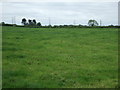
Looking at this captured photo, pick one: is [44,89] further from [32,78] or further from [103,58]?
[103,58]

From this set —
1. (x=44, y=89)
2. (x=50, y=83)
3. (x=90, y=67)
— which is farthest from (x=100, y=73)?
(x=44, y=89)

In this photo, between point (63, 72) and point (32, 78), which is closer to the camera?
point (32, 78)

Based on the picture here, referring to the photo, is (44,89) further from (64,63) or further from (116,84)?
(64,63)

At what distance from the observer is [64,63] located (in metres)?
9.08

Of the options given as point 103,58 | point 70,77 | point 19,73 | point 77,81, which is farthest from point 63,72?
point 103,58

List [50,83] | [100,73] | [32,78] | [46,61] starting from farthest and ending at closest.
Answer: [46,61] < [100,73] < [32,78] < [50,83]

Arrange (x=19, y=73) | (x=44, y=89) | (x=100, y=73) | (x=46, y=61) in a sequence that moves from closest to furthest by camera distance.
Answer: (x=44, y=89), (x=19, y=73), (x=100, y=73), (x=46, y=61)

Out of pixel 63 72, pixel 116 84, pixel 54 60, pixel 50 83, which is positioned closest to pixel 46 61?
pixel 54 60

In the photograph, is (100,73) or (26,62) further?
(26,62)

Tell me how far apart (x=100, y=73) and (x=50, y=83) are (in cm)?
240

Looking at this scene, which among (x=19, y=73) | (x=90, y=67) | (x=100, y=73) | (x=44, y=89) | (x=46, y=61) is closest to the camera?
(x=44, y=89)

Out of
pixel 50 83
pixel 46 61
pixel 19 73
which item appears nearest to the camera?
pixel 50 83

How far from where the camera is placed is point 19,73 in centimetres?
725

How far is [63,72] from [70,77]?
629mm
